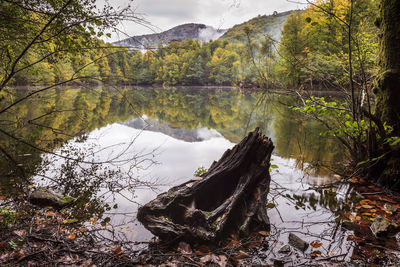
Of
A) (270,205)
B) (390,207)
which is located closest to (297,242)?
(270,205)

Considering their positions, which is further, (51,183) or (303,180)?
(303,180)

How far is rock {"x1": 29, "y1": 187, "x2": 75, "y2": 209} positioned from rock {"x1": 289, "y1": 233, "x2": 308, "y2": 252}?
4.19 m

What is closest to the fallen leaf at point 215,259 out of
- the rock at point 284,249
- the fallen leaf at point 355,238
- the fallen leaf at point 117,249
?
the rock at point 284,249

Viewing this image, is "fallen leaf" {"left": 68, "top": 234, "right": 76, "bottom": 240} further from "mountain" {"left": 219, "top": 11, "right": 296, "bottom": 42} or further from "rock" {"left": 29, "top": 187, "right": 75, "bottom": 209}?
"mountain" {"left": 219, "top": 11, "right": 296, "bottom": 42}

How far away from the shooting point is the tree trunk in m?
4.42

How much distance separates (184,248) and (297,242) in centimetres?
172

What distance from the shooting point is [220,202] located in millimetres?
4016

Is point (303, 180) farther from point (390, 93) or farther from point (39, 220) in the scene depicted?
point (39, 220)

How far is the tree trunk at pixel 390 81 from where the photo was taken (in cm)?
442

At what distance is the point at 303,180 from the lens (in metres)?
5.83

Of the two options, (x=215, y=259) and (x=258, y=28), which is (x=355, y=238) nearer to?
(x=215, y=259)

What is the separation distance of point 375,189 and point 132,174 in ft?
19.9

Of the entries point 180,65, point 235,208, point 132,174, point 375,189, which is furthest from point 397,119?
point 180,65

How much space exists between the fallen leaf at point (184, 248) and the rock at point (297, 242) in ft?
5.14
